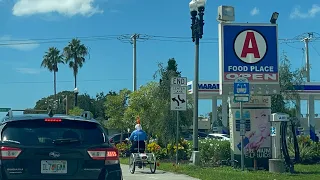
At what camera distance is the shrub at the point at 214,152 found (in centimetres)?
2103

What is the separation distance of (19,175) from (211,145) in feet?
47.3

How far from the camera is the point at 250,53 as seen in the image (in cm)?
2020

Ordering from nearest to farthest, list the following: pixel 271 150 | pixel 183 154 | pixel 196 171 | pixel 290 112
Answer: pixel 196 171 < pixel 271 150 < pixel 183 154 < pixel 290 112

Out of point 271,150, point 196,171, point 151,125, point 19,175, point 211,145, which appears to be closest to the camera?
point 19,175

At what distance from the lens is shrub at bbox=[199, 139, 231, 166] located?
828 inches

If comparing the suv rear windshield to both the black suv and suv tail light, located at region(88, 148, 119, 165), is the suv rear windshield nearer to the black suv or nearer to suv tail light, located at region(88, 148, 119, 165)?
the black suv

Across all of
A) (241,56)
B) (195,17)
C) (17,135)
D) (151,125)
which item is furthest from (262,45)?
(17,135)

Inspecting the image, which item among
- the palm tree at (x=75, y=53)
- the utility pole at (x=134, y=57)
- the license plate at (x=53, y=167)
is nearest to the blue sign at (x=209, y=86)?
the utility pole at (x=134, y=57)

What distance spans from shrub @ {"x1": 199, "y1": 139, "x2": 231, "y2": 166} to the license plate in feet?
45.0

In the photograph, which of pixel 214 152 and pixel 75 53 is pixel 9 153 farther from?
pixel 75 53

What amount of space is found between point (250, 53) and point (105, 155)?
43.4ft

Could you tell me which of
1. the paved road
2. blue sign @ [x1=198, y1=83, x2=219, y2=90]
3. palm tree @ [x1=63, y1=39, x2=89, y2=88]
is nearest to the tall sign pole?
the paved road

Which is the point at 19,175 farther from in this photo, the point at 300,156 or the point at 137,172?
the point at 300,156

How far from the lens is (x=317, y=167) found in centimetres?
2045
